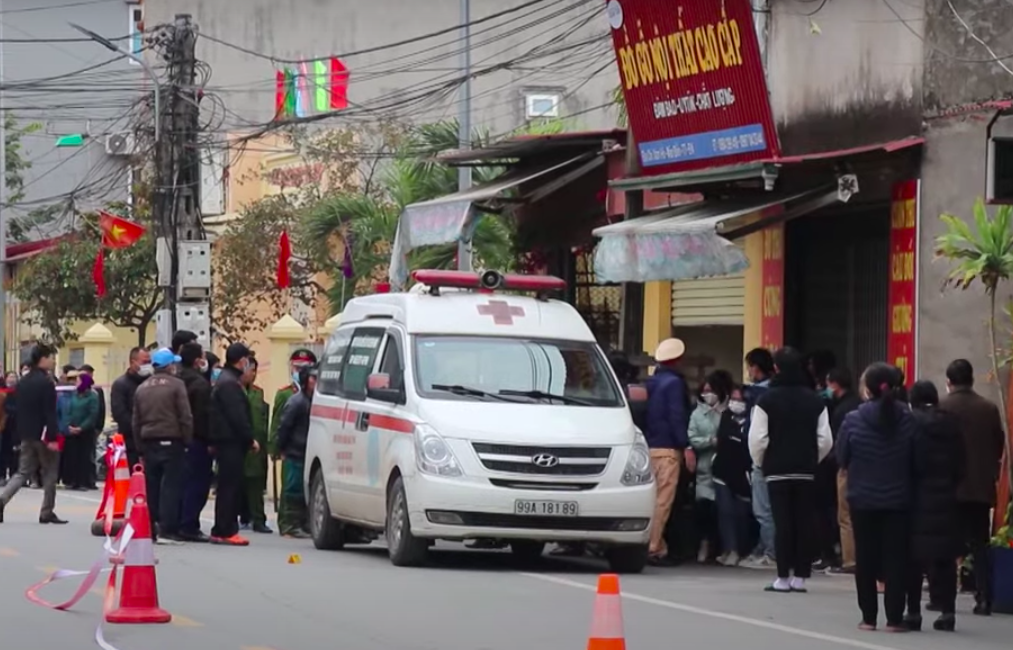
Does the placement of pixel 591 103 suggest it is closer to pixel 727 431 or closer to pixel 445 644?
pixel 727 431

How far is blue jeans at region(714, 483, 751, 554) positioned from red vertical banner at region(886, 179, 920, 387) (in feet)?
6.68

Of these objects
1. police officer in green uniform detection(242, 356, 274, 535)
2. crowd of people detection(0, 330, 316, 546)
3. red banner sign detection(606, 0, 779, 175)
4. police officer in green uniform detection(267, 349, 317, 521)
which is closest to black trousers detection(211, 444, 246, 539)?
crowd of people detection(0, 330, 316, 546)

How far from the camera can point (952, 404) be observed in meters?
14.6

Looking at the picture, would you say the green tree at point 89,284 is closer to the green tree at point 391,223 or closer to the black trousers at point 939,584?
the green tree at point 391,223

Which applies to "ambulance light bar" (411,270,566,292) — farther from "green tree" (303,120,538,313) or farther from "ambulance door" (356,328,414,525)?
"green tree" (303,120,538,313)

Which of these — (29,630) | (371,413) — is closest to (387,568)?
(371,413)

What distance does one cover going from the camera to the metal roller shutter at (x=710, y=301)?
22938mm

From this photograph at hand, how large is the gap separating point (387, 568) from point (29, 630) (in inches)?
189

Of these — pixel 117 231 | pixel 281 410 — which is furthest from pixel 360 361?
pixel 117 231

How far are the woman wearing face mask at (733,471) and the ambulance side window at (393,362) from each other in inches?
112

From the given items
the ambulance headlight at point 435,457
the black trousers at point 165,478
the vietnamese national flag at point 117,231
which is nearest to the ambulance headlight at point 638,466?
the ambulance headlight at point 435,457

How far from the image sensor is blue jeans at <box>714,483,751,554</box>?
59.2ft

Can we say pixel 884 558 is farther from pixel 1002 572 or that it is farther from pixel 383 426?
pixel 383 426

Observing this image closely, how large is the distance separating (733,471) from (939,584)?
439 centimetres
